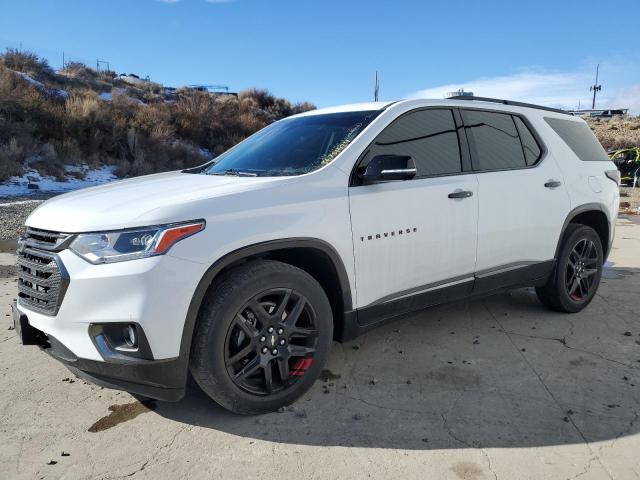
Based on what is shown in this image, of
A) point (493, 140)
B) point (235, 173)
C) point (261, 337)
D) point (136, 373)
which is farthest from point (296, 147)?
point (136, 373)

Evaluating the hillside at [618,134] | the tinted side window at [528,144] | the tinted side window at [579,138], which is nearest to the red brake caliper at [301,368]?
the tinted side window at [528,144]

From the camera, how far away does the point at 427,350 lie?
401 centimetres

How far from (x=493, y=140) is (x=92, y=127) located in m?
16.7

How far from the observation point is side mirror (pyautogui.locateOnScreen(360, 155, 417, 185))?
316 centimetres

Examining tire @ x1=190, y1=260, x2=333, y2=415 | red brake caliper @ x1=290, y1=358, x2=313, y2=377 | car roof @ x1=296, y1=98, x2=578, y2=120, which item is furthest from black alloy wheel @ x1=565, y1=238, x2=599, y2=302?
red brake caliper @ x1=290, y1=358, x2=313, y2=377

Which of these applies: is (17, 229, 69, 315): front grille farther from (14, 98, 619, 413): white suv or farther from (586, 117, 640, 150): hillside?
(586, 117, 640, 150): hillside

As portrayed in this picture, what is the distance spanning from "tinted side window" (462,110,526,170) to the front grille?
290 centimetres

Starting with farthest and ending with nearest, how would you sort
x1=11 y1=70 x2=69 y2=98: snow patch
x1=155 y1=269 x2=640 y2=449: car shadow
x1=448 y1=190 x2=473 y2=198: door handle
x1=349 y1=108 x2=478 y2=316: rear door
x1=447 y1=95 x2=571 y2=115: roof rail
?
1. x1=11 y1=70 x2=69 y2=98: snow patch
2. x1=447 y1=95 x2=571 y2=115: roof rail
3. x1=448 y1=190 x2=473 y2=198: door handle
4. x1=349 y1=108 x2=478 y2=316: rear door
5. x1=155 y1=269 x2=640 y2=449: car shadow

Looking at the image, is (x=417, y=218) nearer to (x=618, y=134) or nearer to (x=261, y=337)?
(x=261, y=337)

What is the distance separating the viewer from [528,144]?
174 inches

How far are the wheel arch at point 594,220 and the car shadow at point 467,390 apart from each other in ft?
2.50

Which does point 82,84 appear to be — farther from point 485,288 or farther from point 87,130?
point 485,288

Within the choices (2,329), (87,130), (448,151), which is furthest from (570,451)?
(87,130)

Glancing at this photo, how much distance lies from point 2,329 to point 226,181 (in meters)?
2.69
